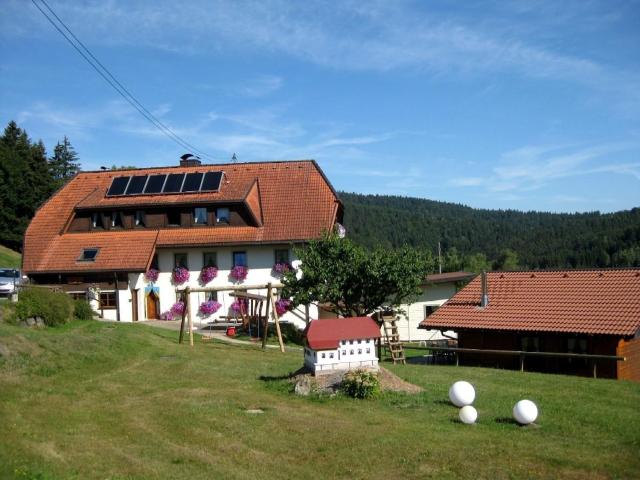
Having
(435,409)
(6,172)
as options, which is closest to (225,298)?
(435,409)

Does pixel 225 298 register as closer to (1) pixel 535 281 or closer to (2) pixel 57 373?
(1) pixel 535 281

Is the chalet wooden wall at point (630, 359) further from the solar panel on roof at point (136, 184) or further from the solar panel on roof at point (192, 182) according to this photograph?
the solar panel on roof at point (136, 184)

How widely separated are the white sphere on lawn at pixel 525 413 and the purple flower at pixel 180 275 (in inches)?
1044

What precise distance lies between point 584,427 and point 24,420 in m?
11.0

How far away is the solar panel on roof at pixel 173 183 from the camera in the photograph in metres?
38.8

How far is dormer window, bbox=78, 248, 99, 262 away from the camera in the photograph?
3634 cm

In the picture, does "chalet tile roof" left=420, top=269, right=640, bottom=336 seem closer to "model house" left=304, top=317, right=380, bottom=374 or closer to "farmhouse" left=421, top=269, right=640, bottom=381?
"farmhouse" left=421, top=269, right=640, bottom=381

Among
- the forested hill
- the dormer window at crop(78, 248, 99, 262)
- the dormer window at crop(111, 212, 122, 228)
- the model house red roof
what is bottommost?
the model house red roof

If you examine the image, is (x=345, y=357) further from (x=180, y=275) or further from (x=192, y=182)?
(x=192, y=182)

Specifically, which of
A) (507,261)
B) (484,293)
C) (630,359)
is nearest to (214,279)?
(484,293)

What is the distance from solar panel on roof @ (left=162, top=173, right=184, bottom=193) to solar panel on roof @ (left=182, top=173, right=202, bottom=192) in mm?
367

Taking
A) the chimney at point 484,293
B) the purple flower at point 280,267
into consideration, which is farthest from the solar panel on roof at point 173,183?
the chimney at point 484,293

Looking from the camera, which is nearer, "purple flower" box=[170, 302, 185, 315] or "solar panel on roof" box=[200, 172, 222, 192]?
"purple flower" box=[170, 302, 185, 315]

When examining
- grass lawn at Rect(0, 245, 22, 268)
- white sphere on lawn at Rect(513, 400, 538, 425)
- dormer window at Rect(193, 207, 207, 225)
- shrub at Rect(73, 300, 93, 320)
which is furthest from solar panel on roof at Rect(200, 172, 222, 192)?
white sphere on lawn at Rect(513, 400, 538, 425)
